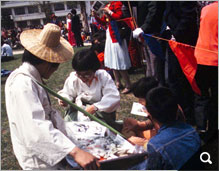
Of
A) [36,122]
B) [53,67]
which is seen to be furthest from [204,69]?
[36,122]

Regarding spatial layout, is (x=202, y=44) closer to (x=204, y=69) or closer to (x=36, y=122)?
(x=204, y=69)

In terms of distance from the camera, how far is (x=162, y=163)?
1572 millimetres

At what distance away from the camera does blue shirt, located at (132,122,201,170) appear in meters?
1.56

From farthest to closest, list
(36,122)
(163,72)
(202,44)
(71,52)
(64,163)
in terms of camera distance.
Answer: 1. (163,72)
2. (202,44)
3. (71,52)
4. (64,163)
5. (36,122)

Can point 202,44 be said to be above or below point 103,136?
above

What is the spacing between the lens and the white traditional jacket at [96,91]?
2.48m

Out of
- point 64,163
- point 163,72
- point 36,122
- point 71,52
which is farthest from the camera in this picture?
point 163,72

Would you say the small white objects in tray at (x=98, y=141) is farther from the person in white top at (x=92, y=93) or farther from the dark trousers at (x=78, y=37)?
the dark trousers at (x=78, y=37)

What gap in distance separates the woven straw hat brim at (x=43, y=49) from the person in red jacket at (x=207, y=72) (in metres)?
1.29

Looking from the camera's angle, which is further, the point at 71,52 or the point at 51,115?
the point at 71,52

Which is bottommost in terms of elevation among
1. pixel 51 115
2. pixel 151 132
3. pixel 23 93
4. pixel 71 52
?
pixel 151 132

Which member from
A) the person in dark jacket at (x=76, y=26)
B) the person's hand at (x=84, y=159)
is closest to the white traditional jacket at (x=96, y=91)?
the person's hand at (x=84, y=159)

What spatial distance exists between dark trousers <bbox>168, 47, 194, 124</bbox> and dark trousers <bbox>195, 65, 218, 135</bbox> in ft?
1.04

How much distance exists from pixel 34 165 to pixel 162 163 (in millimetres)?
834
